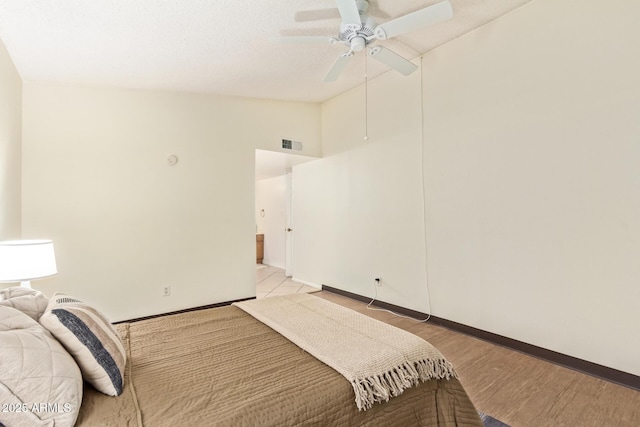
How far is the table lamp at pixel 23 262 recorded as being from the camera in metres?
1.92

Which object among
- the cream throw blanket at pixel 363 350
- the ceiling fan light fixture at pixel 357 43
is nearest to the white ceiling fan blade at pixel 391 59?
the ceiling fan light fixture at pixel 357 43

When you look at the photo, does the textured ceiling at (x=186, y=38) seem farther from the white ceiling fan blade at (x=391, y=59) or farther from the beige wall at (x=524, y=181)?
the beige wall at (x=524, y=181)

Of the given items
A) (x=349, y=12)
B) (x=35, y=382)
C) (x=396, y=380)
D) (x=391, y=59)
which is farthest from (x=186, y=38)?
(x=396, y=380)

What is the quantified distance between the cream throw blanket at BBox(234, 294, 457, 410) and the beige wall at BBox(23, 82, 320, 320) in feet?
6.80

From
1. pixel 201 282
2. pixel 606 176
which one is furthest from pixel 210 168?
pixel 606 176

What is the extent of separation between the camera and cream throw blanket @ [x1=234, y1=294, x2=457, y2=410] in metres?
1.25

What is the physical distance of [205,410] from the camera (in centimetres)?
104

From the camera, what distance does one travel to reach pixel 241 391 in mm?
1153

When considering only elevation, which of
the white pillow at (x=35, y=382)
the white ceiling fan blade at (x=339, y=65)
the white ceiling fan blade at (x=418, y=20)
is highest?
the white ceiling fan blade at (x=339, y=65)

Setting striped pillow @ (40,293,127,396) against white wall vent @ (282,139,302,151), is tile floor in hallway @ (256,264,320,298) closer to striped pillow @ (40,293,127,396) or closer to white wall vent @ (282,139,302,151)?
white wall vent @ (282,139,302,151)

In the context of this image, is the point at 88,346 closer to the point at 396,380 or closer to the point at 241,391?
the point at 241,391

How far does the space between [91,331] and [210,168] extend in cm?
287

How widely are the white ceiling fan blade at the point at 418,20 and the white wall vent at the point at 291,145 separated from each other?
2.37 metres

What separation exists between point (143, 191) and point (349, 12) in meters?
2.75
